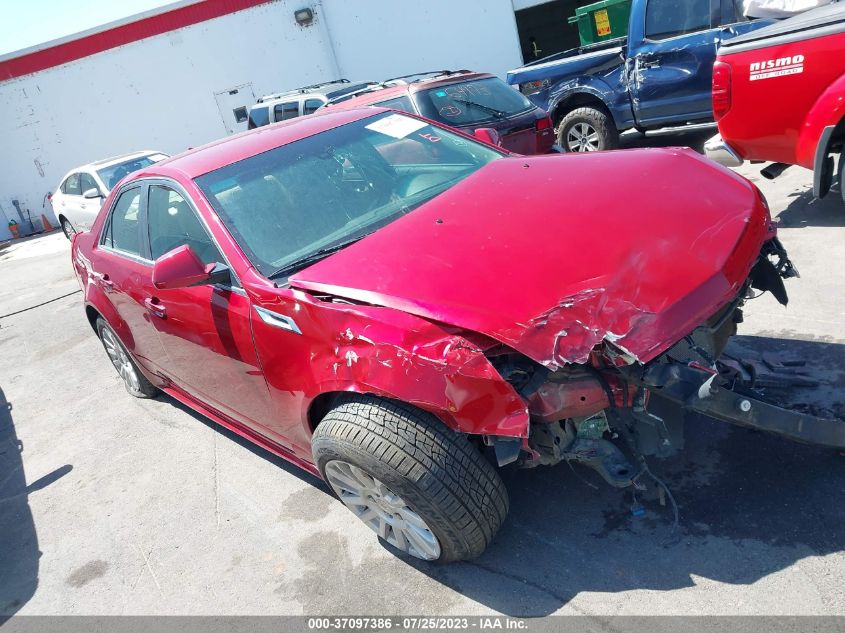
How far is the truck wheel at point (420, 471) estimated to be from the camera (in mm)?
2588

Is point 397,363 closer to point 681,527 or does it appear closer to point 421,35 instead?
point 681,527

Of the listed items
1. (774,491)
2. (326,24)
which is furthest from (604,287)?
(326,24)

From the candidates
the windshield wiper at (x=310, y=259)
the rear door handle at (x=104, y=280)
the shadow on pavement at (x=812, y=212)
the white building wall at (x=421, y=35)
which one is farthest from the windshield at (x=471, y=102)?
the white building wall at (x=421, y=35)

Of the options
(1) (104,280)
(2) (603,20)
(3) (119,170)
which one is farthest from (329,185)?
(2) (603,20)

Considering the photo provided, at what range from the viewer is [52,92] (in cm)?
1995

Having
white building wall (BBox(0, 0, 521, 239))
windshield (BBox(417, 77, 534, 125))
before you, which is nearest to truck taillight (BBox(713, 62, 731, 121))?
windshield (BBox(417, 77, 534, 125))

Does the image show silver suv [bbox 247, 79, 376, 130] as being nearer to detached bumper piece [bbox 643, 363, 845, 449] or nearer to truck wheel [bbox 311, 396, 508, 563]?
truck wheel [bbox 311, 396, 508, 563]

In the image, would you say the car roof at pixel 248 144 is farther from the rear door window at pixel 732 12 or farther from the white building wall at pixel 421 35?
the white building wall at pixel 421 35

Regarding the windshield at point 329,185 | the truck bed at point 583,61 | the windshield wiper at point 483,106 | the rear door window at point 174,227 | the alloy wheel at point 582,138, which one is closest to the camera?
the windshield at point 329,185

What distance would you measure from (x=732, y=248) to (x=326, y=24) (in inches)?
730

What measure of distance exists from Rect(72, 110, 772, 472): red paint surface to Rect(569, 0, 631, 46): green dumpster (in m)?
10.8

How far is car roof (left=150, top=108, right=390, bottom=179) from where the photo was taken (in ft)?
12.1

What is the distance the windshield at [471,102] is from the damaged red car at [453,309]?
3681 millimetres

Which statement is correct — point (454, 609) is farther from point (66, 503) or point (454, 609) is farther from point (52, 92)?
point (52, 92)
